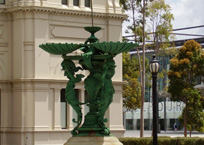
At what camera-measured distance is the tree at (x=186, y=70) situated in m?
48.8

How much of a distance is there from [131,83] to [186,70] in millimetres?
7801

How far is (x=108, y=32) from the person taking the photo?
44.0 metres

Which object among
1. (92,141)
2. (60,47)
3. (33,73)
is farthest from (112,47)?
(33,73)

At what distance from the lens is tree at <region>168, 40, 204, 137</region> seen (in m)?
48.8

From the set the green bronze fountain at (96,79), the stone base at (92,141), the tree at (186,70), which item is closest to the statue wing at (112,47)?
the green bronze fountain at (96,79)

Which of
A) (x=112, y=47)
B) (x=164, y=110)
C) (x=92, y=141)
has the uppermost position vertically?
(x=112, y=47)

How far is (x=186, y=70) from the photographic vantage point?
49094mm

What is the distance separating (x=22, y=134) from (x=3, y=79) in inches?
131

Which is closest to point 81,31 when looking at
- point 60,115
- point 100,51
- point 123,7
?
point 60,115

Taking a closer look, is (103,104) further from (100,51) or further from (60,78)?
(60,78)

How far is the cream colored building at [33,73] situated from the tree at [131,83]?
1317 cm

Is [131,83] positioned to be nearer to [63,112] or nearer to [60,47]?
[63,112]

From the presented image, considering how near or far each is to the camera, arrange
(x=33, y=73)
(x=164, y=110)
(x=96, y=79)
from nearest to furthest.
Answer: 1. (x=96, y=79)
2. (x=33, y=73)
3. (x=164, y=110)

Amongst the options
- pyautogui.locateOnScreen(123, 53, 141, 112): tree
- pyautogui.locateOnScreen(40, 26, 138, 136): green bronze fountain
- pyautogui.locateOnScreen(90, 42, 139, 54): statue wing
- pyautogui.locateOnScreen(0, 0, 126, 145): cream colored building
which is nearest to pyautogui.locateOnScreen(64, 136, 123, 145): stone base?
pyautogui.locateOnScreen(40, 26, 138, 136): green bronze fountain
